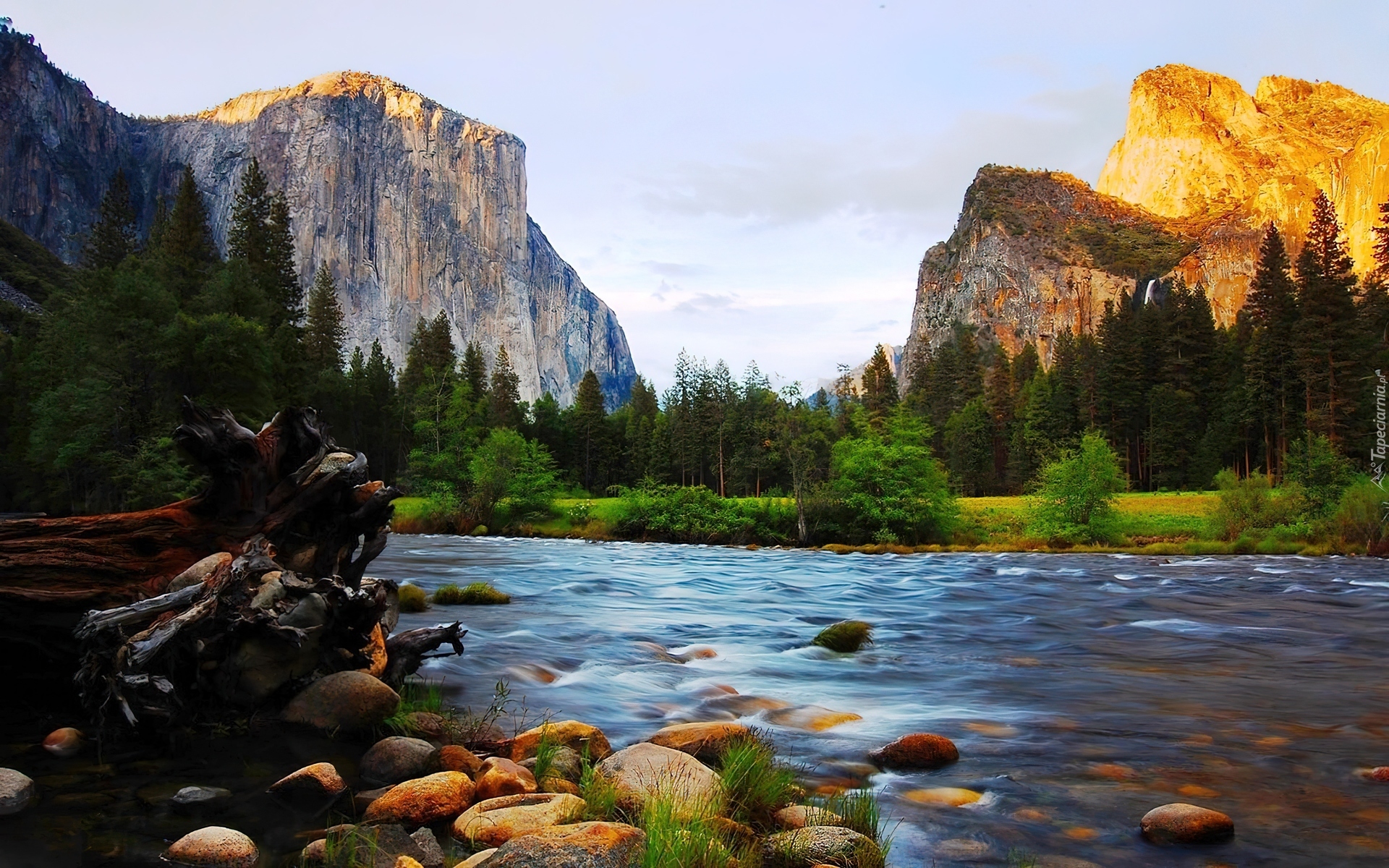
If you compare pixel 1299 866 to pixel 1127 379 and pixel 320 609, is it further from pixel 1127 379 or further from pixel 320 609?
pixel 1127 379

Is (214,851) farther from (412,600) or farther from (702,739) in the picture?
(412,600)

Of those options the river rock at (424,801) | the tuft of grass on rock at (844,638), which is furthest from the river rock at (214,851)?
the tuft of grass on rock at (844,638)

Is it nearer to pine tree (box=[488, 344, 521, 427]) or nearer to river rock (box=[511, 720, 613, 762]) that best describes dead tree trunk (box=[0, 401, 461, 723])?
river rock (box=[511, 720, 613, 762])

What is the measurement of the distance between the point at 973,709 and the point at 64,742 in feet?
25.8

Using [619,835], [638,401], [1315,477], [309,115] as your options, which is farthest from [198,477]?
[309,115]

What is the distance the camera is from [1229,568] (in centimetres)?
2409

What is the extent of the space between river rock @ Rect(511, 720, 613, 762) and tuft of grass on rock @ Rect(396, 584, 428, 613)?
8.06 meters

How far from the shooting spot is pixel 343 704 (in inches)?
257

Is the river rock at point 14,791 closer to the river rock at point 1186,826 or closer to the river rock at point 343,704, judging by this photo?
the river rock at point 343,704

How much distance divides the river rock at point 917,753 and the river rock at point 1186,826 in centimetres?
165

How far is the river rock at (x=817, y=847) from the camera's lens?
387cm

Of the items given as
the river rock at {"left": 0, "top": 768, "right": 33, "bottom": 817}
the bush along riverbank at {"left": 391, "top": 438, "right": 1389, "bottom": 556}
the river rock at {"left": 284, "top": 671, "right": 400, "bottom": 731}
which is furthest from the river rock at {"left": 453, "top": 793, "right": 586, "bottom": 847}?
the bush along riverbank at {"left": 391, "top": 438, "right": 1389, "bottom": 556}

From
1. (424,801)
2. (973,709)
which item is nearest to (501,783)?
(424,801)

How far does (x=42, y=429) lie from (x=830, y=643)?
3963 centimetres
